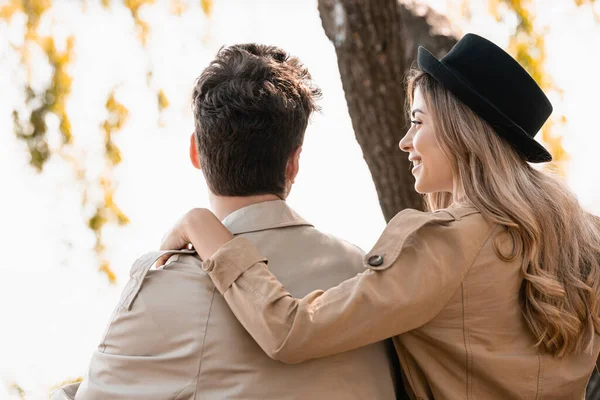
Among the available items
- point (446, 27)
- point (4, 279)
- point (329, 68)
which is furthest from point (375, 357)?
point (329, 68)

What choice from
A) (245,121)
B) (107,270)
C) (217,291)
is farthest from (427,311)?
(107,270)

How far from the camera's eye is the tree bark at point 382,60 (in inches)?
139

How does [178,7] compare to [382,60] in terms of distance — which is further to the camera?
[178,7]

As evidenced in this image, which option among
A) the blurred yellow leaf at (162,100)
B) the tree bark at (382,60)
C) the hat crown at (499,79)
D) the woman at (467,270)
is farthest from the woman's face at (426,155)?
the blurred yellow leaf at (162,100)

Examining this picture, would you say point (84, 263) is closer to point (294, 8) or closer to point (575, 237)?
point (294, 8)

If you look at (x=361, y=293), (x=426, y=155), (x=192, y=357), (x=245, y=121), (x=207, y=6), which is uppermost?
(x=207, y=6)

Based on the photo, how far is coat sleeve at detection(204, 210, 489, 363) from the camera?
1.85 metres

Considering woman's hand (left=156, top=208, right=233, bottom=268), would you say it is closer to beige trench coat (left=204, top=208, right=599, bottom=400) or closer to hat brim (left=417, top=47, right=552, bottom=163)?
beige trench coat (left=204, top=208, right=599, bottom=400)

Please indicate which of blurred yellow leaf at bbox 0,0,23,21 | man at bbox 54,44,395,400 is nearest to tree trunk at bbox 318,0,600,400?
man at bbox 54,44,395,400

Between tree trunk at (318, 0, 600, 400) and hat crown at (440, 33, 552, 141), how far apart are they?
128cm

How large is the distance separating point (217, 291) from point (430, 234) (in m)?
0.45

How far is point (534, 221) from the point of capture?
6.71 ft

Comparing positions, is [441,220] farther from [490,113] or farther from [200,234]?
[200,234]

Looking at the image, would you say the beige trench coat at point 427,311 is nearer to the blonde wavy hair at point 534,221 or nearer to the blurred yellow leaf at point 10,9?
the blonde wavy hair at point 534,221
